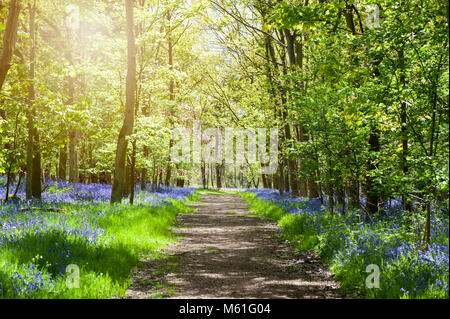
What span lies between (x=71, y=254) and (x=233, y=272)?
10.0 feet

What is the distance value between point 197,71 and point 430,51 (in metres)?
27.3

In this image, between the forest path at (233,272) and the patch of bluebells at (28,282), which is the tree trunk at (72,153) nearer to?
the forest path at (233,272)

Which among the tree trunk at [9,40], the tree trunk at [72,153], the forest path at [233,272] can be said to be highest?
the tree trunk at [9,40]

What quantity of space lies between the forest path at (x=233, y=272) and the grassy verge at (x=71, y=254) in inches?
18.3

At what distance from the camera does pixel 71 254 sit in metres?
6.01

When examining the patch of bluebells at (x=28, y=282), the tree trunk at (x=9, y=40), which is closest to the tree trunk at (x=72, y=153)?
the tree trunk at (x=9, y=40)

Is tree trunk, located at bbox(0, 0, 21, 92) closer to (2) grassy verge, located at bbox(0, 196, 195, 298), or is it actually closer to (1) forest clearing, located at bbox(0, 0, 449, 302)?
(1) forest clearing, located at bbox(0, 0, 449, 302)

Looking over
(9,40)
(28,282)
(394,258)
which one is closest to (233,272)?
(394,258)

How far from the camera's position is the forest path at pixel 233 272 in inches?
224

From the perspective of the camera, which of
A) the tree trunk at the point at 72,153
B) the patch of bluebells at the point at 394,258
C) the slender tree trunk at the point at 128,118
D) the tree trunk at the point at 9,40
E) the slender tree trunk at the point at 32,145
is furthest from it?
the tree trunk at the point at 72,153

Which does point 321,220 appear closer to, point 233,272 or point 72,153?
point 233,272

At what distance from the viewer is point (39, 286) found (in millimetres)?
4418

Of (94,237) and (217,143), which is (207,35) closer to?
(94,237)
